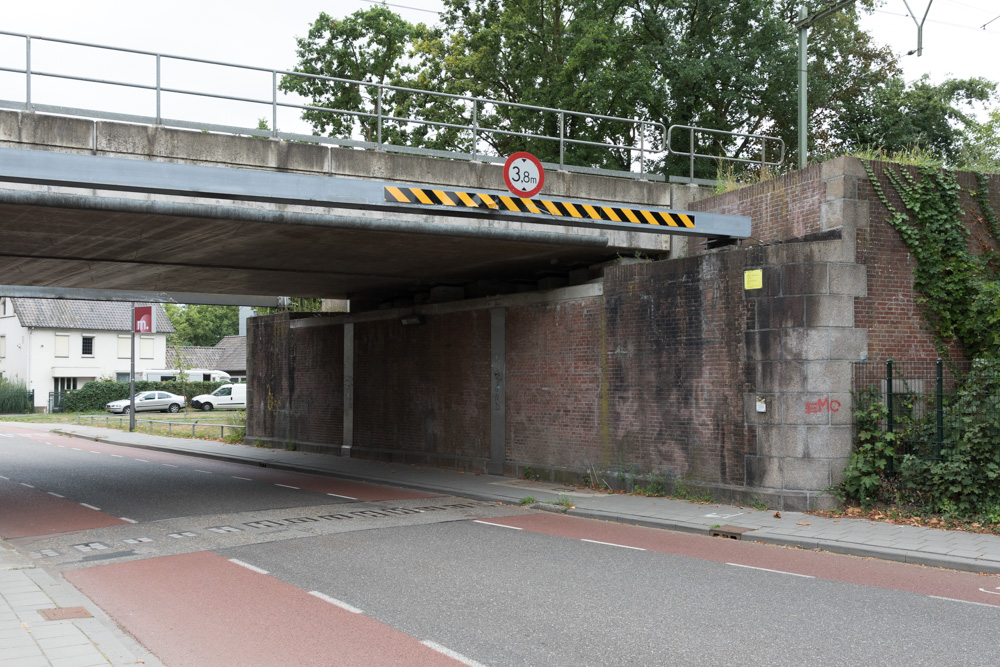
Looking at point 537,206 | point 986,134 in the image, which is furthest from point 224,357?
point 537,206

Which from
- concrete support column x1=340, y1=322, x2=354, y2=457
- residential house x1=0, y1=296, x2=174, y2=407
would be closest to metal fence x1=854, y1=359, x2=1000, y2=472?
concrete support column x1=340, y1=322, x2=354, y2=457

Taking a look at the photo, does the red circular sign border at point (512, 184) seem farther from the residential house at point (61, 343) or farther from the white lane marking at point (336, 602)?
the residential house at point (61, 343)

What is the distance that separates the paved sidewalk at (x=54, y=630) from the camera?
6.11 metres

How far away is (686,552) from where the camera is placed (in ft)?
35.4

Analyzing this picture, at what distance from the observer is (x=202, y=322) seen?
102 meters

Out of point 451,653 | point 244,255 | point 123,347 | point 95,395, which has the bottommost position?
point 451,653

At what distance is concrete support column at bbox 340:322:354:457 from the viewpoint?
24781mm

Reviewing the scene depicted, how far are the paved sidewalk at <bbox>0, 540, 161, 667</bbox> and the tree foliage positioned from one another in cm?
2067

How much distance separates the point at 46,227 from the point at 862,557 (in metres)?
13.5

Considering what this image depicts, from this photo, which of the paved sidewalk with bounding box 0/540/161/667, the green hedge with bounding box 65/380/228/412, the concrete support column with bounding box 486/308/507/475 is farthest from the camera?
the green hedge with bounding box 65/380/228/412

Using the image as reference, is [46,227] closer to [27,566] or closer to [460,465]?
[27,566]

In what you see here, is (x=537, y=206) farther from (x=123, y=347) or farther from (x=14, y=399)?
(x=123, y=347)

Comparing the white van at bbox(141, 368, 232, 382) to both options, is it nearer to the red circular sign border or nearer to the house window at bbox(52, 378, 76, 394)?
the house window at bbox(52, 378, 76, 394)

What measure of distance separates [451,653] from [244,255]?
1287 centimetres
